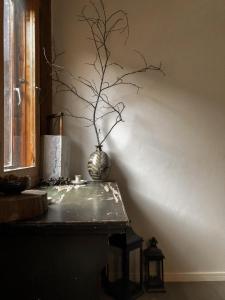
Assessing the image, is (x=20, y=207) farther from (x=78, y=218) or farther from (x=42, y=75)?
(x=42, y=75)

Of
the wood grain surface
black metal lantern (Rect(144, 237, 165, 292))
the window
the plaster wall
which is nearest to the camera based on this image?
the wood grain surface

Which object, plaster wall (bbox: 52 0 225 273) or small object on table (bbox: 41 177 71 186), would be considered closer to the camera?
small object on table (bbox: 41 177 71 186)

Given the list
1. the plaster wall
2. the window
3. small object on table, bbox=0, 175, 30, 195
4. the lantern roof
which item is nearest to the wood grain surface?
small object on table, bbox=0, 175, 30, 195

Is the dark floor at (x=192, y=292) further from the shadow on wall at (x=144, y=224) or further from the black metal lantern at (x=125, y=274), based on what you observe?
the shadow on wall at (x=144, y=224)

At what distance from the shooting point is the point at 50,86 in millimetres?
2311

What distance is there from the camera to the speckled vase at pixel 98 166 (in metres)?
2.16

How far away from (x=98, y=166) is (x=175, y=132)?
2.36 feet

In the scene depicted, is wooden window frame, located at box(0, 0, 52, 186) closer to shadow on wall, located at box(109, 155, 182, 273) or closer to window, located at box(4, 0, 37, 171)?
window, located at box(4, 0, 37, 171)

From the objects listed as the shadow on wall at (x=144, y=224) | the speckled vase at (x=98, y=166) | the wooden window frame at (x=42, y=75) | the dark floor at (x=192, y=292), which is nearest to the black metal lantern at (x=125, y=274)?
the dark floor at (x=192, y=292)

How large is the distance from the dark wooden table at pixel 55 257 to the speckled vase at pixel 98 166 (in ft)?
3.82

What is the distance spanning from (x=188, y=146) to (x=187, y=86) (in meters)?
0.49

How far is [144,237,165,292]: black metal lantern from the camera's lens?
2.29 meters

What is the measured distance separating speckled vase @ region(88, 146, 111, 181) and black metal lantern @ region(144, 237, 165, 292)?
69 centimetres

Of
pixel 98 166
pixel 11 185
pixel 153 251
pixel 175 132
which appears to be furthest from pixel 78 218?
pixel 175 132
